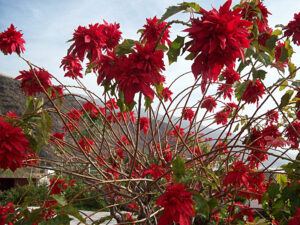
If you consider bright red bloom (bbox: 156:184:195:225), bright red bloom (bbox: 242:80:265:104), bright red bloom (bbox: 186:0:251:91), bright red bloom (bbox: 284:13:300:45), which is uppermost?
bright red bloom (bbox: 284:13:300:45)

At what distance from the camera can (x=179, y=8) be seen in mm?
1229

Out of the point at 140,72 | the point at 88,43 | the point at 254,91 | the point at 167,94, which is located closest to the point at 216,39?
the point at 140,72

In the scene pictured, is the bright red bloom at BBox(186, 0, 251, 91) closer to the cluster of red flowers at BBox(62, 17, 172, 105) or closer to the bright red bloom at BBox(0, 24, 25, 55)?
the cluster of red flowers at BBox(62, 17, 172, 105)

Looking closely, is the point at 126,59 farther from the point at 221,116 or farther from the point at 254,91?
the point at 221,116

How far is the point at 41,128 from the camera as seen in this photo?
4.39ft

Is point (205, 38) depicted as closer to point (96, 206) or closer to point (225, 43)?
point (225, 43)

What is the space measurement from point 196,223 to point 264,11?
4.76ft

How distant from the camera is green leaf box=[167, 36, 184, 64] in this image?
3.97 ft

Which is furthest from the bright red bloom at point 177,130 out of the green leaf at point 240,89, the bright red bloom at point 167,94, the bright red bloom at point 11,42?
the bright red bloom at point 11,42

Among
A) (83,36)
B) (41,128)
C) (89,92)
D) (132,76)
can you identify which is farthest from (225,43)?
(89,92)

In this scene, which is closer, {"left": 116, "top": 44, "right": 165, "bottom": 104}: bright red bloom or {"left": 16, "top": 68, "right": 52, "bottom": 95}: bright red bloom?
{"left": 116, "top": 44, "right": 165, "bottom": 104}: bright red bloom

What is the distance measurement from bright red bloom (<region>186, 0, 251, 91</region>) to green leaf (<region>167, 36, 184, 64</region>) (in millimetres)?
174

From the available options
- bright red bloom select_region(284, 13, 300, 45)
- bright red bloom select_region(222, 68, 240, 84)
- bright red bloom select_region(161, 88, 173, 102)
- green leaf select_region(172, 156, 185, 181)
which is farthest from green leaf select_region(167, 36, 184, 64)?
bright red bloom select_region(161, 88, 173, 102)

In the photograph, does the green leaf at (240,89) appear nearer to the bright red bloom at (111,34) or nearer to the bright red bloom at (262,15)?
the bright red bloom at (262,15)
